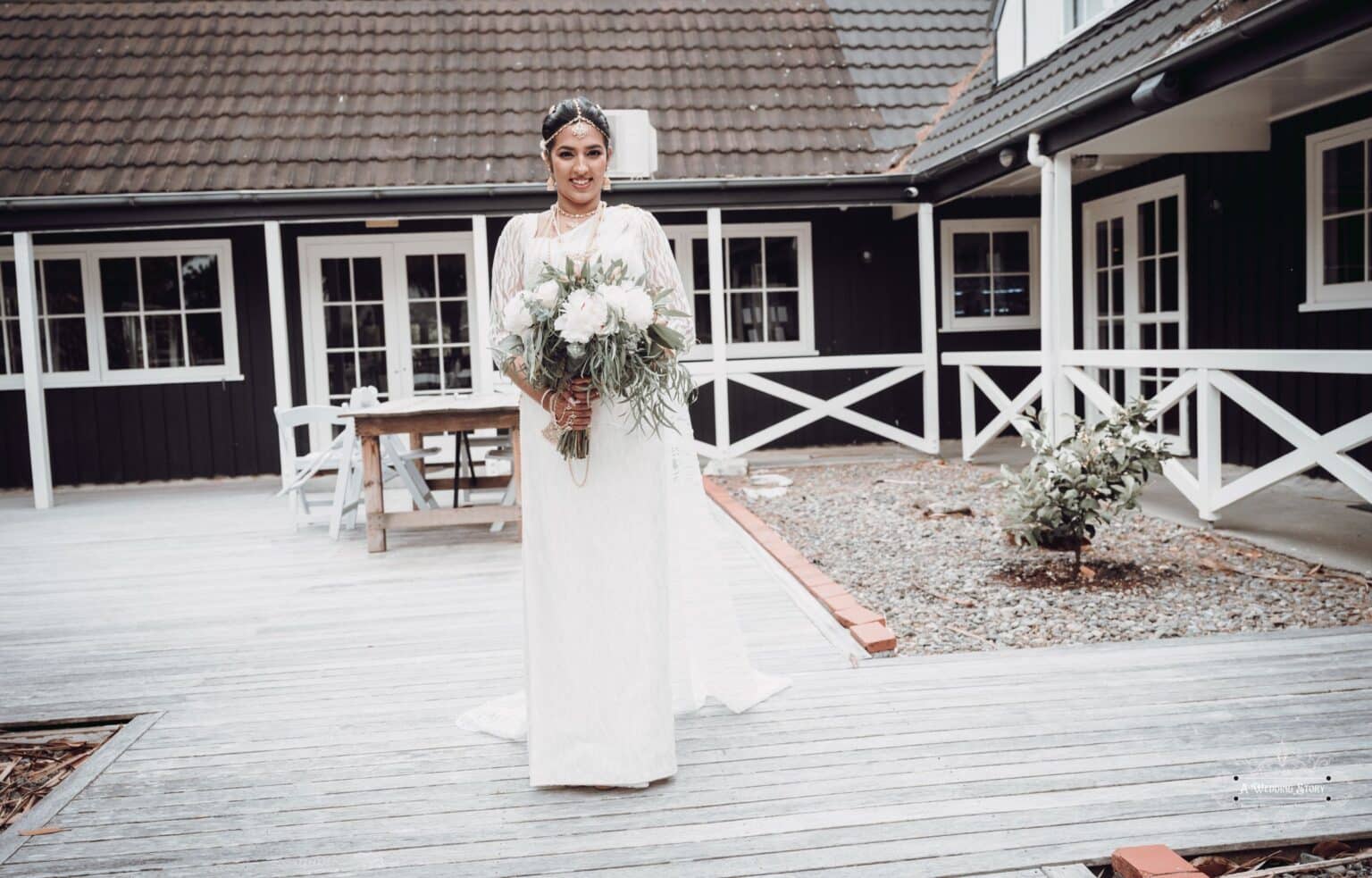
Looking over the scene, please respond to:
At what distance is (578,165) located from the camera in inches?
117

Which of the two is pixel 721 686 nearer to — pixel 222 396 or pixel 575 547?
pixel 575 547

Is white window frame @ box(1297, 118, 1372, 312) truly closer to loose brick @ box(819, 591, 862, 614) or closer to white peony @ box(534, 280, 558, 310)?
loose brick @ box(819, 591, 862, 614)

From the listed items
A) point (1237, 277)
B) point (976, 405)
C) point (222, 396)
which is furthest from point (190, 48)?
point (1237, 277)

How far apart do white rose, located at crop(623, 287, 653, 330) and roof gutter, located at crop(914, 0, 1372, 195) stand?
3.80 metres

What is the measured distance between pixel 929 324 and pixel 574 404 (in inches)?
308

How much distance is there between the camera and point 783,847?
2.56m

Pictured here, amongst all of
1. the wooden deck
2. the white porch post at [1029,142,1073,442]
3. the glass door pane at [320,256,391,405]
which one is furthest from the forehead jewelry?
the glass door pane at [320,256,391,405]

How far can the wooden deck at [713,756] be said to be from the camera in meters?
2.58

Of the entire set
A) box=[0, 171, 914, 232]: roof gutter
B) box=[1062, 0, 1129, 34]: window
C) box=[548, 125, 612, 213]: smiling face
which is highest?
box=[1062, 0, 1129, 34]: window

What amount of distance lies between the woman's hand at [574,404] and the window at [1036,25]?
6.97 m

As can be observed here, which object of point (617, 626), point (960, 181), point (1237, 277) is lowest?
point (617, 626)

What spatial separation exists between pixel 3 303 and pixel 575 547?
10000 millimetres

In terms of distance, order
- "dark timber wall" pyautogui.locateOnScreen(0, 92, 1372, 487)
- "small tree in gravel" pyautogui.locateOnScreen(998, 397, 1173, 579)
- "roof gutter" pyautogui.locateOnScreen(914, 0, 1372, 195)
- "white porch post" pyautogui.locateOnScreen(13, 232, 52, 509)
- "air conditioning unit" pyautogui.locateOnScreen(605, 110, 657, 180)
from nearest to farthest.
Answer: "roof gutter" pyautogui.locateOnScreen(914, 0, 1372, 195) < "small tree in gravel" pyautogui.locateOnScreen(998, 397, 1173, 579) < "dark timber wall" pyautogui.locateOnScreen(0, 92, 1372, 487) < "white porch post" pyautogui.locateOnScreen(13, 232, 52, 509) < "air conditioning unit" pyautogui.locateOnScreen(605, 110, 657, 180)

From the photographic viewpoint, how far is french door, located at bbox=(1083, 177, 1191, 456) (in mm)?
9109
